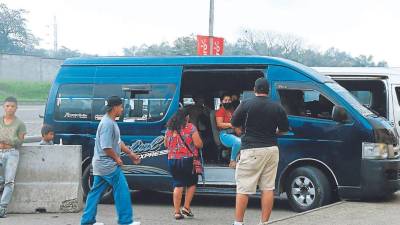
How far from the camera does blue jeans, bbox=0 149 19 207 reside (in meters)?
8.73

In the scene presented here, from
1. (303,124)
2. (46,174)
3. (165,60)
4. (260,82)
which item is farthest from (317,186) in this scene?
(46,174)

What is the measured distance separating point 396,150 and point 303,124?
4.53 ft

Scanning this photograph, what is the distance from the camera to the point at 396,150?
8844 mm

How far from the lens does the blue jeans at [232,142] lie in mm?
8930

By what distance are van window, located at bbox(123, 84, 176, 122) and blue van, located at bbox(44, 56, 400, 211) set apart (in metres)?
0.02

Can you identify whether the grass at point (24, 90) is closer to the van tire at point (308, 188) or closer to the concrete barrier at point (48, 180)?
the concrete barrier at point (48, 180)

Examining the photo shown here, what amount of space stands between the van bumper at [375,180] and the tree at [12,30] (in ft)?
208

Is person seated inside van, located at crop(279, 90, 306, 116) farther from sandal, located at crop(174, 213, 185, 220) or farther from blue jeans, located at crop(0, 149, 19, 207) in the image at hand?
blue jeans, located at crop(0, 149, 19, 207)

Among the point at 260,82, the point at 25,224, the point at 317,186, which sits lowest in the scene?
the point at 25,224

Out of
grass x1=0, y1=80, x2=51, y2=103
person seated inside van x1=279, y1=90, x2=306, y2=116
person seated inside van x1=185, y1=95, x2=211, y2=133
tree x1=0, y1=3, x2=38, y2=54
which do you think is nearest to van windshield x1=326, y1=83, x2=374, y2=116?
person seated inside van x1=279, y1=90, x2=306, y2=116

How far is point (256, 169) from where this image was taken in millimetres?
7090

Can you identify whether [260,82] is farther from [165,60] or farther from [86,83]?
[86,83]

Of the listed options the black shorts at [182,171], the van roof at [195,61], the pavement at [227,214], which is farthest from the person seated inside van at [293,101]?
the black shorts at [182,171]

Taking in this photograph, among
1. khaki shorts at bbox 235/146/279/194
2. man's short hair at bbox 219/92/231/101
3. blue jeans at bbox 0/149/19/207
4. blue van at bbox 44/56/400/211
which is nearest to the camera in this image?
khaki shorts at bbox 235/146/279/194
